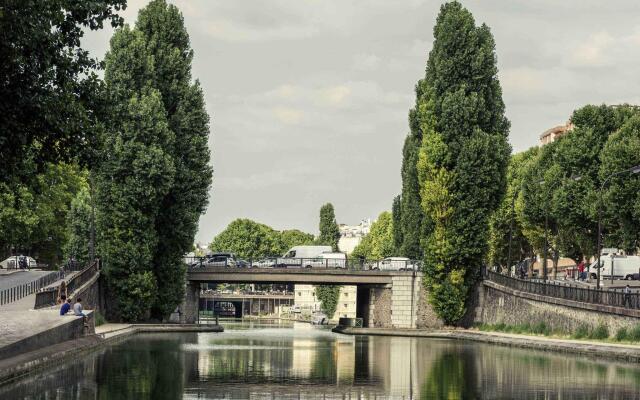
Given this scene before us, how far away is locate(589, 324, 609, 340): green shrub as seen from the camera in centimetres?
6096

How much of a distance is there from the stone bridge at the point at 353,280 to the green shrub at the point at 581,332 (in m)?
24.9

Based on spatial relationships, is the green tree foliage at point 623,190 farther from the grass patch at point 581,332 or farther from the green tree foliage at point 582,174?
the grass patch at point 581,332

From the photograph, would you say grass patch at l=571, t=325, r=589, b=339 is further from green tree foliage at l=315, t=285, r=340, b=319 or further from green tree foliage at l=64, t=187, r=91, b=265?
green tree foliage at l=315, t=285, r=340, b=319

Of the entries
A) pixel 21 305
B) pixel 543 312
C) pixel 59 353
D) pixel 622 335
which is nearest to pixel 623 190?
pixel 543 312

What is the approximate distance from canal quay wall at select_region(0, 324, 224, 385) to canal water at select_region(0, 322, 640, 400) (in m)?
0.47

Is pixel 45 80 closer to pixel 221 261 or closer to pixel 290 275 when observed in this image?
pixel 290 275

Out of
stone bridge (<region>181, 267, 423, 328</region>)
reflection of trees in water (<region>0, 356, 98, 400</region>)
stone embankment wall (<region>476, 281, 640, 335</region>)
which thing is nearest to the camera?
reflection of trees in water (<region>0, 356, 98, 400</region>)

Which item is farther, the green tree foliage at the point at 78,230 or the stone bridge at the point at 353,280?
the green tree foliage at the point at 78,230

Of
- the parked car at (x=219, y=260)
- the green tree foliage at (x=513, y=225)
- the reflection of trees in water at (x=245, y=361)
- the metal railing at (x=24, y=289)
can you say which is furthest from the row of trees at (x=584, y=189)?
the metal railing at (x=24, y=289)

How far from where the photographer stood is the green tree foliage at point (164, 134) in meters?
77.4

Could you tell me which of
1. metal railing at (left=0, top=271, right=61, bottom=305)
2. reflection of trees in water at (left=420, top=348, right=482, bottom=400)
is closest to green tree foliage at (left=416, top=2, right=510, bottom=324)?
metal railing at (left=0, top=271, right=61, bottom=305)

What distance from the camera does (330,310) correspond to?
648 feet

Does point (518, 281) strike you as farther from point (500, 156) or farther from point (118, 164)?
point (118, 164)

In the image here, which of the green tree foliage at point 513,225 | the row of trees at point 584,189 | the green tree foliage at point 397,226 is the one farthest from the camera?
the green tree foliage at point 513,225
